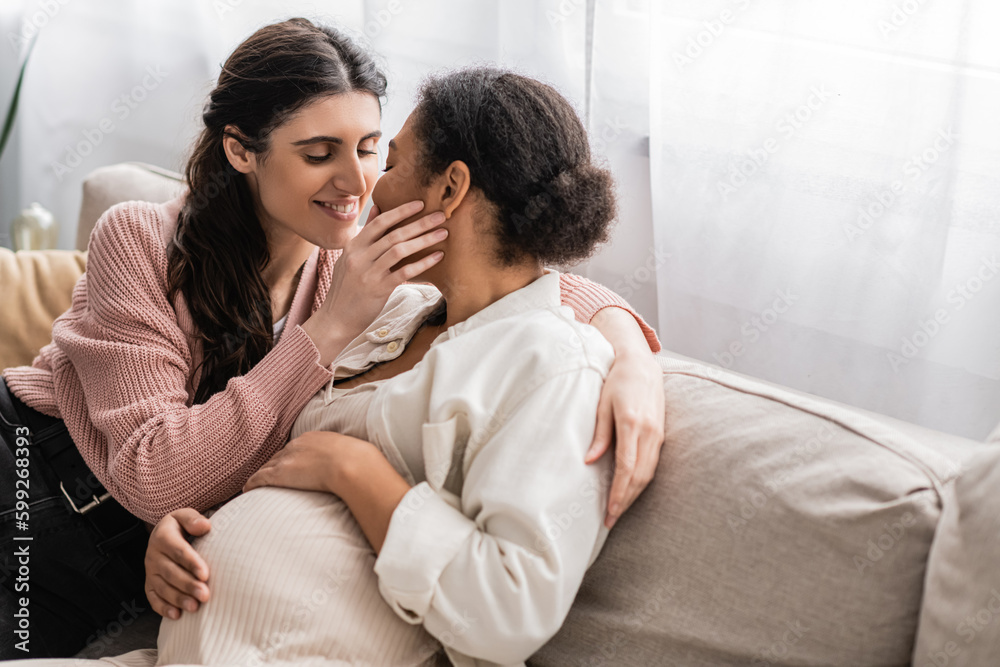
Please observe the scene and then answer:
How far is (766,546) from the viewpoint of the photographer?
0.98 m

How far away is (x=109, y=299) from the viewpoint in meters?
1.44

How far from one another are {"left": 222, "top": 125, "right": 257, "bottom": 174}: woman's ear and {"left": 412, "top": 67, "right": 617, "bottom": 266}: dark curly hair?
1.58ft

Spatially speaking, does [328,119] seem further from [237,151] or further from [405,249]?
[405,249]

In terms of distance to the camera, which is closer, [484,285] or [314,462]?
[314,462]

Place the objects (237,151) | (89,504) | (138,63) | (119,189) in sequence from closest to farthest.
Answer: (89,504) < (237,151) < (119,189) < (138,63)

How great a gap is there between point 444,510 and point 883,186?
3.56 feet

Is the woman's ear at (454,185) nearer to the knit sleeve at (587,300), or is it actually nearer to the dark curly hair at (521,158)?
the dark curly hair at (521,158)

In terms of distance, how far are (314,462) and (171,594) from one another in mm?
247

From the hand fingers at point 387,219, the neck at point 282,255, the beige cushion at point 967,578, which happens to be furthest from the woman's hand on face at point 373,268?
the beige cushion at point 967,578

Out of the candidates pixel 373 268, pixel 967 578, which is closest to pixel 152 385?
pixel 373 268

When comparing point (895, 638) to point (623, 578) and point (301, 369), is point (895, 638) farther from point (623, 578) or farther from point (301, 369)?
point (301, 369)

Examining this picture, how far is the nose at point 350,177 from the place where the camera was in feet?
4.92

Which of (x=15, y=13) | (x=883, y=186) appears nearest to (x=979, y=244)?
(x=883, y=186)

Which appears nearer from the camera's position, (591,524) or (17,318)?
(591,524)
